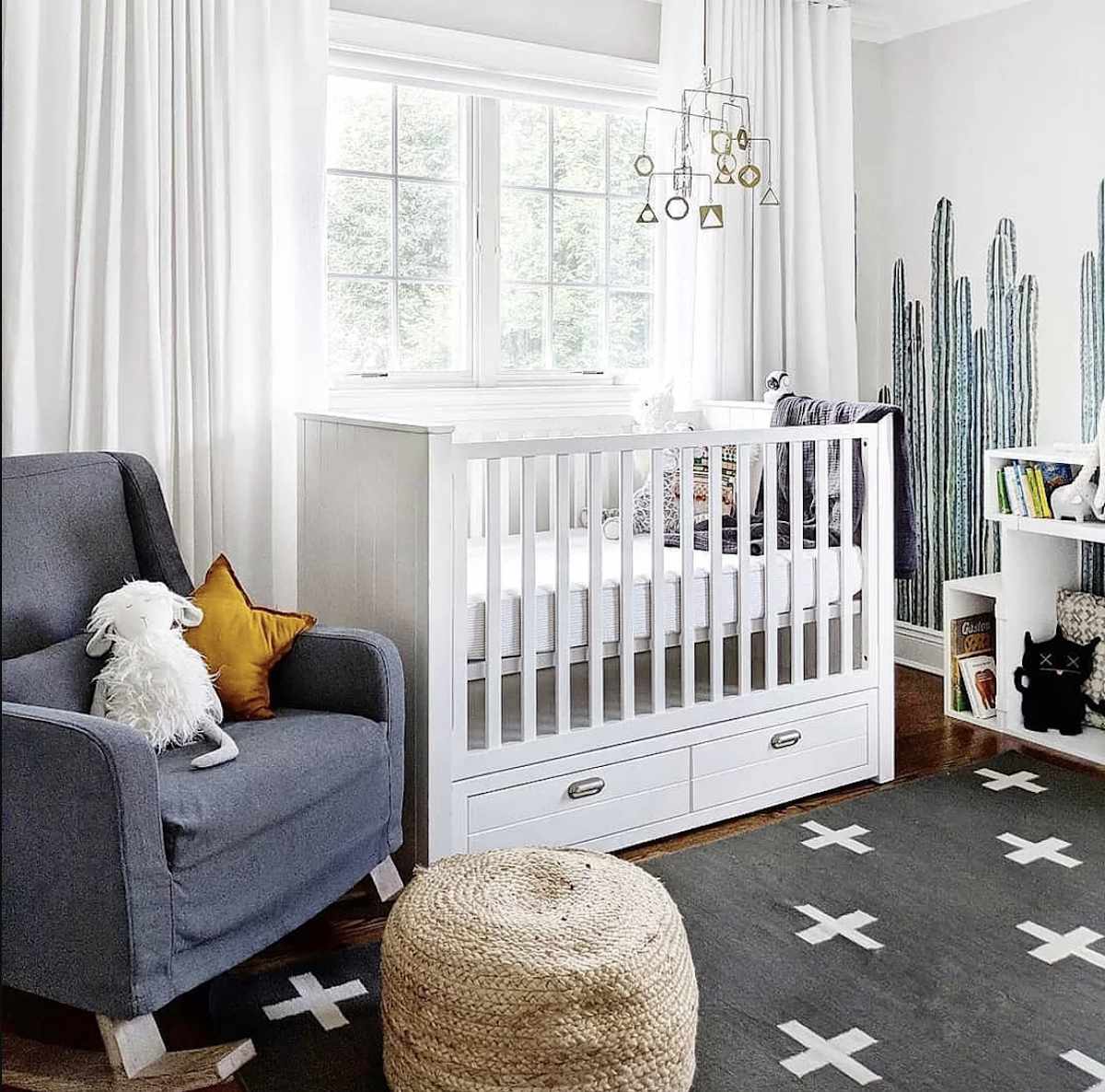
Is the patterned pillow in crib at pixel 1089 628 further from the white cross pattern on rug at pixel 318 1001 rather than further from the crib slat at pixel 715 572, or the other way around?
the white cross pattern on rug at pixel 318 1001

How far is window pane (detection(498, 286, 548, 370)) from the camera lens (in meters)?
3.74

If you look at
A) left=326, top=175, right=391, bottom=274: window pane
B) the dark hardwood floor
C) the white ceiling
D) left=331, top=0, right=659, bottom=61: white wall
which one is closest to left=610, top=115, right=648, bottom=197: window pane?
left=331, top=0, right=659, bottom=61: white wall

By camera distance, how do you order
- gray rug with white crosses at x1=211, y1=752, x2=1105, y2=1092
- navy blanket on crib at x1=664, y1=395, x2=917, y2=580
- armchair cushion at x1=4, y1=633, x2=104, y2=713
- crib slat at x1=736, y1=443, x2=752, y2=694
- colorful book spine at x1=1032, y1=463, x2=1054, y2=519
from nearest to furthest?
gray rug with white crosses at x1=211, y1=752, x2=1105, y2=1092 < armchair cushion at x1=4, y1=633, x2=104, y2=713 < crib slat at x1=736, y1=443, x2=752, y2=694 < navy blanket on crib at x1=664, y1=395, x2=917, y2=580 < colorful book spine at x1=1032, y1=463, x2=1054, y2=519

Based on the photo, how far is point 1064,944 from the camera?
2320mm

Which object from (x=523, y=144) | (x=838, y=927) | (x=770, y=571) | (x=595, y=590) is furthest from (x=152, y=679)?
(x=523, y=144)

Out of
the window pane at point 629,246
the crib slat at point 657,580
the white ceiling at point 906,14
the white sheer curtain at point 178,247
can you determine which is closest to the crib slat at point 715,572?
the crib slat at point 657,580

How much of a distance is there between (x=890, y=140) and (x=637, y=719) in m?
2.65

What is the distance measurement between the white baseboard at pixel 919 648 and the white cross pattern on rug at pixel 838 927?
206 centimetres

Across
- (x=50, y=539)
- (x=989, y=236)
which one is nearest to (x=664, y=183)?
(x=989, y=236)

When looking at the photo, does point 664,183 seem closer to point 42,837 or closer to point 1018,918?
point 1018,918

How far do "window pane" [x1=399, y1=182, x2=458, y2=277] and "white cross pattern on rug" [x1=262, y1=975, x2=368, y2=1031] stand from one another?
2075 mm

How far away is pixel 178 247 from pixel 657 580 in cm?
140

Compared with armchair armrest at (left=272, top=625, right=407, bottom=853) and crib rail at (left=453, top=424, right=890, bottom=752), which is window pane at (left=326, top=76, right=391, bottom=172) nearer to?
crib rail at (left=453, top=424, right=890, bottom=752)

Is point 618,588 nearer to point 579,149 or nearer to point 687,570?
point 687,570
